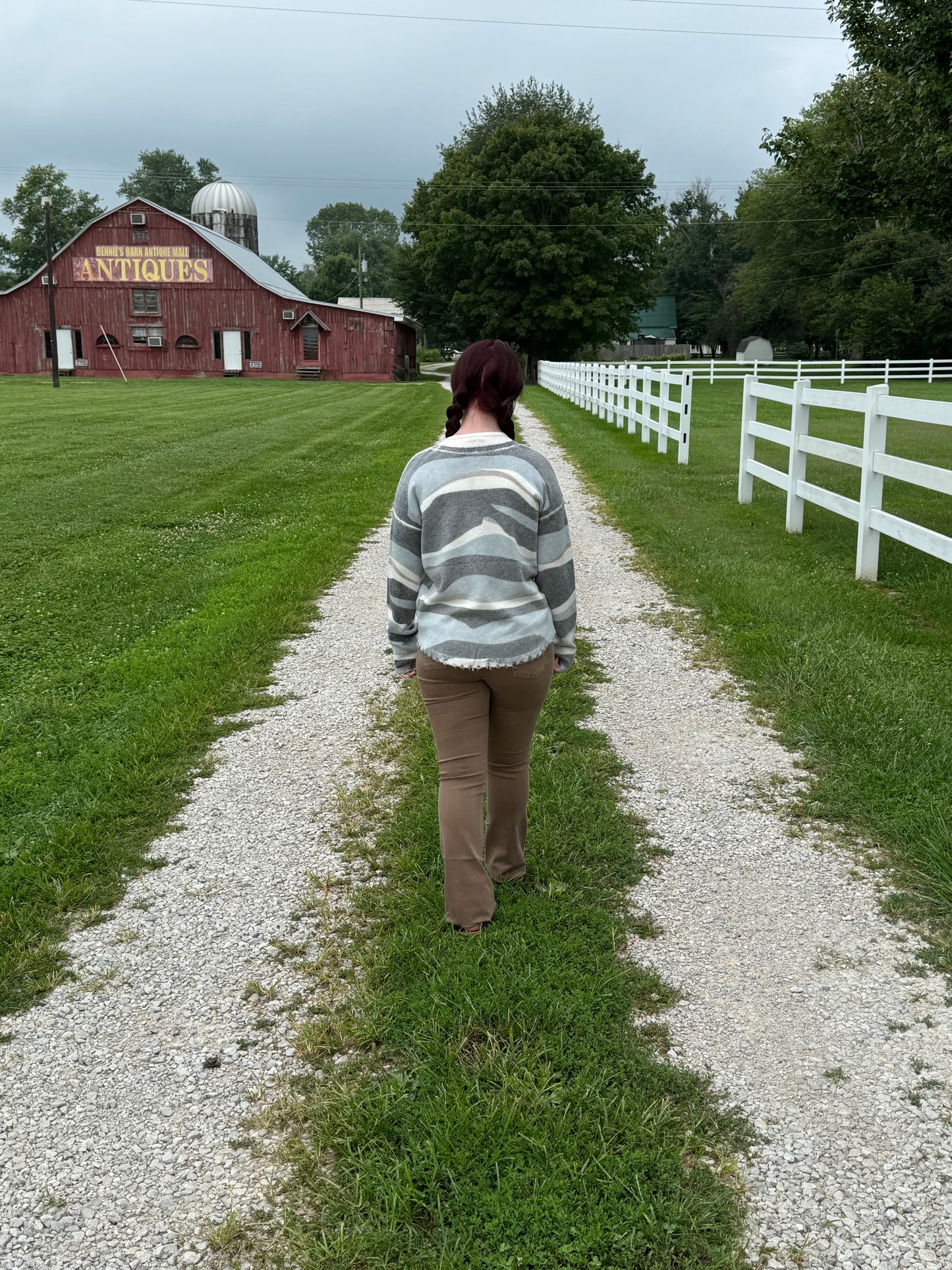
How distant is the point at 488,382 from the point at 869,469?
543 cm

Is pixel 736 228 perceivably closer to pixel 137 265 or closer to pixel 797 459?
pixel 137 265

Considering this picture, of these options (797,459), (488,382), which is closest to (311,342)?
(797,459)

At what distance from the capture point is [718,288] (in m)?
100

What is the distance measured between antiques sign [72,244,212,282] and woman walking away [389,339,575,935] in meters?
50.6

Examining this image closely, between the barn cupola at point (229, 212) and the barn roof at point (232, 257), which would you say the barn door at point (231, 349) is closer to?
the barn roof at point (232, 257)

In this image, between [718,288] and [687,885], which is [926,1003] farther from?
[718,288]

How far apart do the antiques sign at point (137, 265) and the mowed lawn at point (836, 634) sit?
134 ft

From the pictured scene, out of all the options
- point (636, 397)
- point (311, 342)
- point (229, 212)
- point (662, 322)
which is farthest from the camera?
point (662, 322)

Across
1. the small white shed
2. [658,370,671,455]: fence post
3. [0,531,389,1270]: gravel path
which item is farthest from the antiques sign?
[0,531,389,1270]: gravel path

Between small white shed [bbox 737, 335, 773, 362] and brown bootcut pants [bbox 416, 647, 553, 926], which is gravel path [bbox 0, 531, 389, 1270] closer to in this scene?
brown bootcut pants [bbox 416, 647, 553, 926]

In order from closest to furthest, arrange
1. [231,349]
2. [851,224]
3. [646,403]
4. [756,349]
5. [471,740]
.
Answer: [471,740]
[646,403]
[231,349]
[851,224]
[756,349]

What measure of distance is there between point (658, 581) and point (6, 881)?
5567 mm

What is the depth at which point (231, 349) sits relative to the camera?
50.7 meters

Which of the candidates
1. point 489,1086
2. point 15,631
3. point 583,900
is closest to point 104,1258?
point 489,1086
